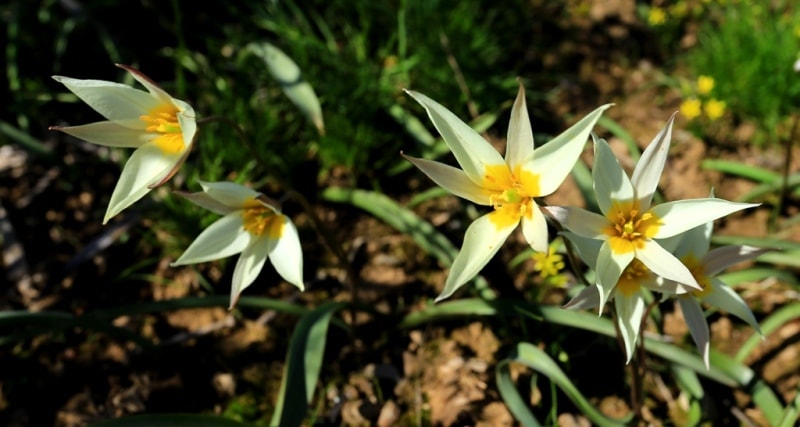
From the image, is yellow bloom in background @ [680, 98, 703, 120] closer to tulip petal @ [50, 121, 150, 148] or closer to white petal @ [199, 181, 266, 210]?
white petal @ [199, 181, 266, 210]

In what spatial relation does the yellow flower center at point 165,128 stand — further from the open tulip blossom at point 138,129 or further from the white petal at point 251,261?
the white petal at point 251,261

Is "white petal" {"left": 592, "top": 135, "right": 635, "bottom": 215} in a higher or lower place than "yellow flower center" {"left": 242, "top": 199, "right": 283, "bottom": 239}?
higher

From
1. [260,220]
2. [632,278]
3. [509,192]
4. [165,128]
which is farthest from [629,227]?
[165,128]

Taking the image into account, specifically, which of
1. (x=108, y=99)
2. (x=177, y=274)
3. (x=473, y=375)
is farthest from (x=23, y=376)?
(x=473, y=375)

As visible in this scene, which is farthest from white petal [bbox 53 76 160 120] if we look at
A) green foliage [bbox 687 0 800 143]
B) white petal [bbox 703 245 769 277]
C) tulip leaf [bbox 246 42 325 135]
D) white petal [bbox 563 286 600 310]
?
green foliage [bbox 687 0 800 143]

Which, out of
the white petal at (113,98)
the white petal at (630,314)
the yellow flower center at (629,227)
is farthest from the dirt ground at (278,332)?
the white petal at (113,98)

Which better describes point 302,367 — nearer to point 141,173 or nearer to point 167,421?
point 167,421

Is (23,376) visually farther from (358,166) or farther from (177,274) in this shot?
(358,166)
